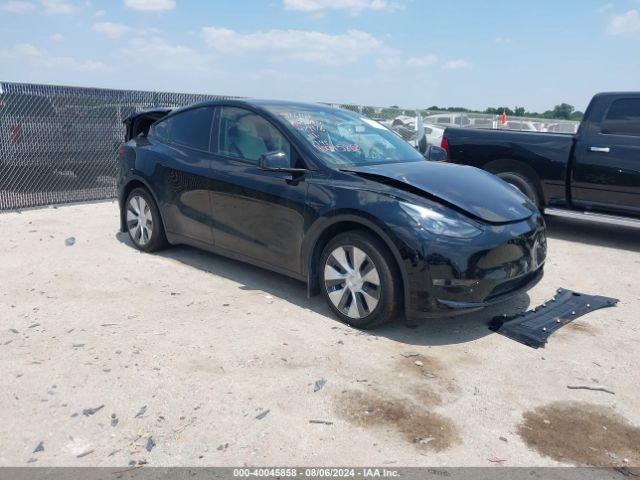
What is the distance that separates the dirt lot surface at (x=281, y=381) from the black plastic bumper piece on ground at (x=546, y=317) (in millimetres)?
102

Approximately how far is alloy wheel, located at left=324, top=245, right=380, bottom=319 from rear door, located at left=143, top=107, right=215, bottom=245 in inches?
63.2

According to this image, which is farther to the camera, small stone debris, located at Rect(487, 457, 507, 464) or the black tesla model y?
the black tesla model y

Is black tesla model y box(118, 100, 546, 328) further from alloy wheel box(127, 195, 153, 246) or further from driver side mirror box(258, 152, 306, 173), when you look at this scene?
alloy wheel box(127, 195, 153, 246)

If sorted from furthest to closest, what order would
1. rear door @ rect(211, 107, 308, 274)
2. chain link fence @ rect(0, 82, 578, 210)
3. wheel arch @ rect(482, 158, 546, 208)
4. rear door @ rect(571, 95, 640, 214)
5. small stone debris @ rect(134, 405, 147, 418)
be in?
chain link fence @ rect(0, 82, 578, 210), wheel arch @ rect(482, 158, 546, 208), rear door @ rect(571, 95, 640, 214), rear door @ rect(211, 107, 308, 274), small stone debris @ rect(134, 405, 147, 418)

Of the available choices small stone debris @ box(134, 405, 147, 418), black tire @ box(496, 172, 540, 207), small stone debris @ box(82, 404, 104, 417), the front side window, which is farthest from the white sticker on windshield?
small stone debris @ box(82, 404, 104, 417)

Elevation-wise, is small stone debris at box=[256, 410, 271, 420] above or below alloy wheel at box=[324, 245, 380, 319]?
below

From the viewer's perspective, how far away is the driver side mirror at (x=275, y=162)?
4488 millimetres

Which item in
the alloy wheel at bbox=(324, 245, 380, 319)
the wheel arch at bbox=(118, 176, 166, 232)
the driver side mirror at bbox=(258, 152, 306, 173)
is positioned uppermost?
the driver side mirror at bbox=(258, 152, 306, 173)

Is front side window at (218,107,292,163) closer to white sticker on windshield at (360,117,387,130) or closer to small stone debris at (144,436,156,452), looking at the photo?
white sticker on windshield at (360,117,387,130)

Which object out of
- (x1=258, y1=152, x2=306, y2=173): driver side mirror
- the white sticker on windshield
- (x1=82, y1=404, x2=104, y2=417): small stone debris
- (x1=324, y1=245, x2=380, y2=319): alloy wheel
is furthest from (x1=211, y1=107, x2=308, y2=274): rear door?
(x1=82, y1=404, x2=104, y2=417): small stone debris

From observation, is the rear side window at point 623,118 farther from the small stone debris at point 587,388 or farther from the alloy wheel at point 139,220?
the alloy wheel at point 139,220

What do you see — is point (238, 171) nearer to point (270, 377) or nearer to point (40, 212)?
point (270, 377)

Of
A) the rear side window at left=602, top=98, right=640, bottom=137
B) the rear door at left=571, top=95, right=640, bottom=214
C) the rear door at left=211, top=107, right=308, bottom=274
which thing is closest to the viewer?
the rear door at left=211, top=107, right=308, bottom=274

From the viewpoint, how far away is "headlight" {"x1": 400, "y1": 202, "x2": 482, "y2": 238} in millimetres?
3922
